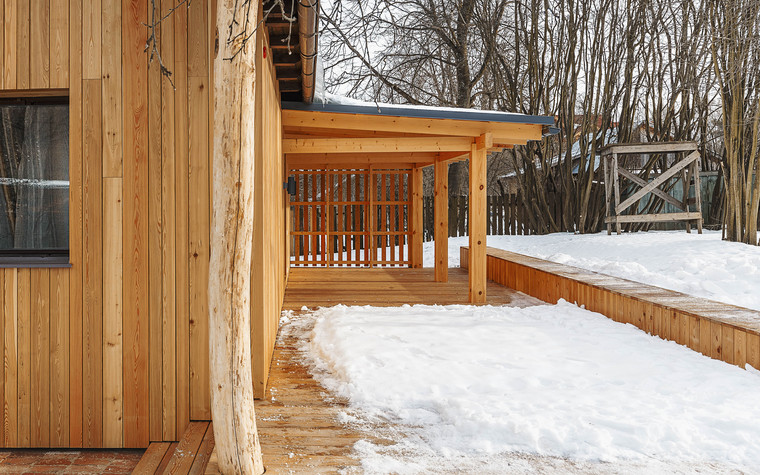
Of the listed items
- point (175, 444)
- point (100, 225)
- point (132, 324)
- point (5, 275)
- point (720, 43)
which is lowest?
point (175, 444)

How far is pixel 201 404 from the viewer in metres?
3.37

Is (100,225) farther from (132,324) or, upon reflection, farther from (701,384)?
(701,384)

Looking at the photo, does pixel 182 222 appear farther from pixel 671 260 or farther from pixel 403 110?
pixel 671 260

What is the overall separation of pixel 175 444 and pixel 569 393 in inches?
94.5

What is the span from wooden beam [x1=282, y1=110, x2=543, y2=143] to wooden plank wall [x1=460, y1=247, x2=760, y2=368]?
5.97ft

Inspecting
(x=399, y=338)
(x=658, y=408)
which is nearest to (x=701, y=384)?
(x=658, y=408)

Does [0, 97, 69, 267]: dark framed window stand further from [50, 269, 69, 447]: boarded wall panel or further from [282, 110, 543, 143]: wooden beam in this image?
[282, 110, 543, 143]: wooden beam

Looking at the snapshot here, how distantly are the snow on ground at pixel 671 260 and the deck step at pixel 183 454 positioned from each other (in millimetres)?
6059

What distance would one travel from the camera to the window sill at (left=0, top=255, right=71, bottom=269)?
337cm

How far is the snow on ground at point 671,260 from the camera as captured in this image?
23.3ft

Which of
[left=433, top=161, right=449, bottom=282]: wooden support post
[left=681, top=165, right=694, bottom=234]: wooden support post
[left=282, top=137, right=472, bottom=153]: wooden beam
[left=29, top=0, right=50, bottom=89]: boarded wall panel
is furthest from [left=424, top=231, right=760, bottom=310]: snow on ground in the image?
[left=29, top=0, right=50, bottom=89]: boarded wall panel

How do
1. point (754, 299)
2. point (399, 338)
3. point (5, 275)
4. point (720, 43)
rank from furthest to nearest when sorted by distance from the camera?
point (720, 43) → point (754, 299) → point (399, 338) → point (5, 275)

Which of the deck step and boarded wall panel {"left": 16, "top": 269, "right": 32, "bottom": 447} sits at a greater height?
boarded wall panel {"left": 16, "top": 269, "right": 32, "bottom": 447}

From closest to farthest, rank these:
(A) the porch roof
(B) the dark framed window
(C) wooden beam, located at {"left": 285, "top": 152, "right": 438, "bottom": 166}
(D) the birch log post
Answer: (D) the birch log post
(B) the dark framed window
(A) the porch roof
(C) wooden beam, located at {"left": 285, "top": 152, "right": 438, "bottom": 166}
